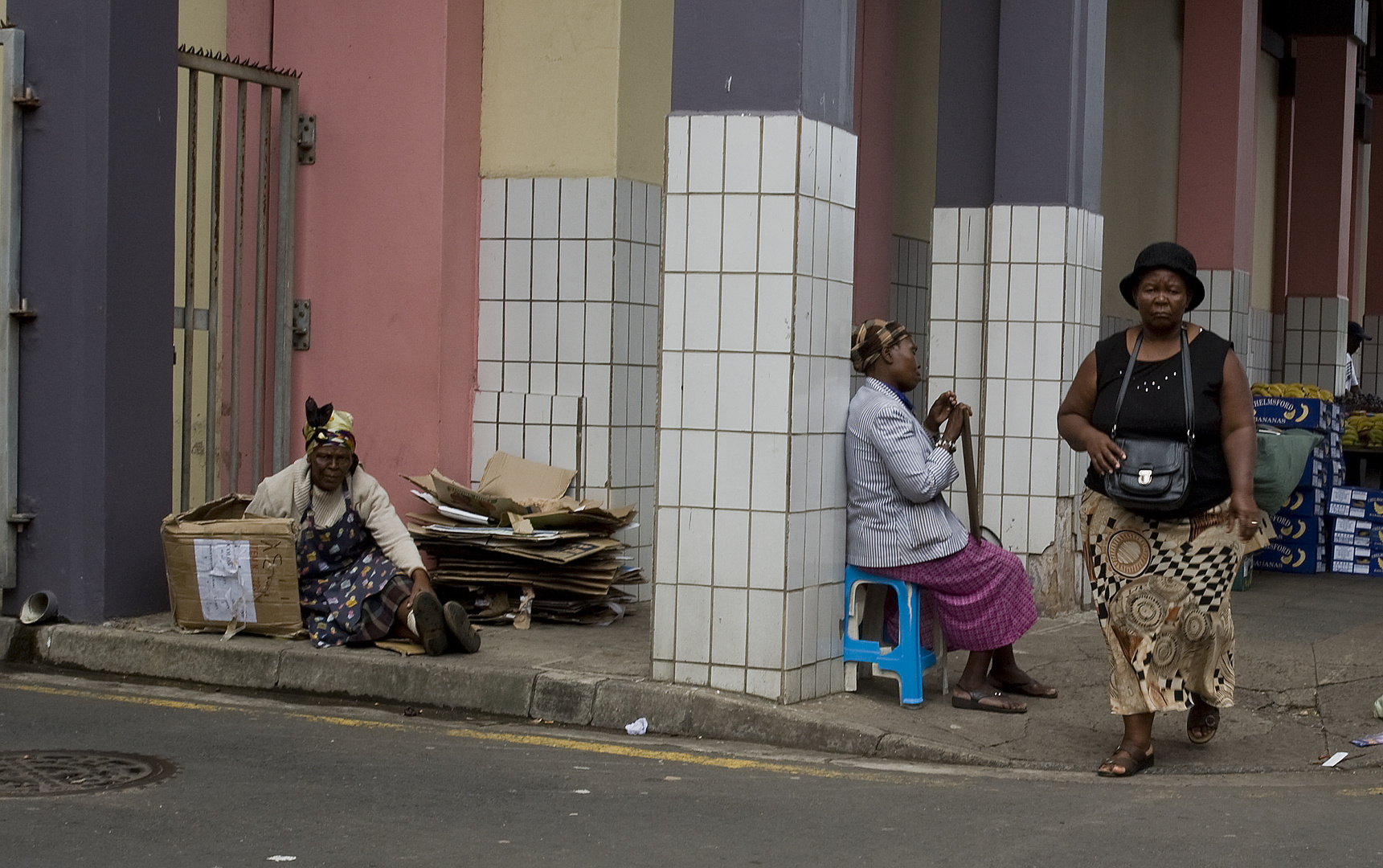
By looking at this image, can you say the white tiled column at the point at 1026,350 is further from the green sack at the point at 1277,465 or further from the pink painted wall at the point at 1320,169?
the pink painted wall at the point at 1320,169

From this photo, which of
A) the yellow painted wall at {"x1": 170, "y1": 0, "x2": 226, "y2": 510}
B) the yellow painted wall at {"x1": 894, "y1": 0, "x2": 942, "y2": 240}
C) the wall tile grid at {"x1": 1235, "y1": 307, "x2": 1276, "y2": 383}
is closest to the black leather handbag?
the yellow painted wall at {"x1": 170, "y1": 0, "x2": 226, "y2": 510}

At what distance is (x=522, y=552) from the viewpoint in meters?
8.20

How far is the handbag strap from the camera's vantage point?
5.75 m

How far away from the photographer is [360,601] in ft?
25.1

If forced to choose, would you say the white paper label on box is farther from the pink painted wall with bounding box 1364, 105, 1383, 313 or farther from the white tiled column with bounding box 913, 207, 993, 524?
the pink painted wall with bounding box 1364, 105, 1383, 313

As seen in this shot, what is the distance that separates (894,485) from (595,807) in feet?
6.73

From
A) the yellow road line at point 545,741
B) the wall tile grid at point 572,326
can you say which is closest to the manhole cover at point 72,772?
the yellow road line at point 545,741

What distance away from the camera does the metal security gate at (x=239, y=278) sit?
356 inches

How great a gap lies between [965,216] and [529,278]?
7.98ft

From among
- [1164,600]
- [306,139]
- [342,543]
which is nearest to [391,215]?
[306,139]

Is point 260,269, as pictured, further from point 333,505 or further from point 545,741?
point 545,741

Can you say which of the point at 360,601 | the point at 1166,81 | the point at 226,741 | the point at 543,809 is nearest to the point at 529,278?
the point at 360,601

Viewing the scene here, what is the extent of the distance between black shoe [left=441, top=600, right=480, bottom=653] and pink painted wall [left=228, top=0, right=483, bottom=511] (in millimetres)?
1803

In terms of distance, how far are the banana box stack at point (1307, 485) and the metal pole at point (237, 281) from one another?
664cm
